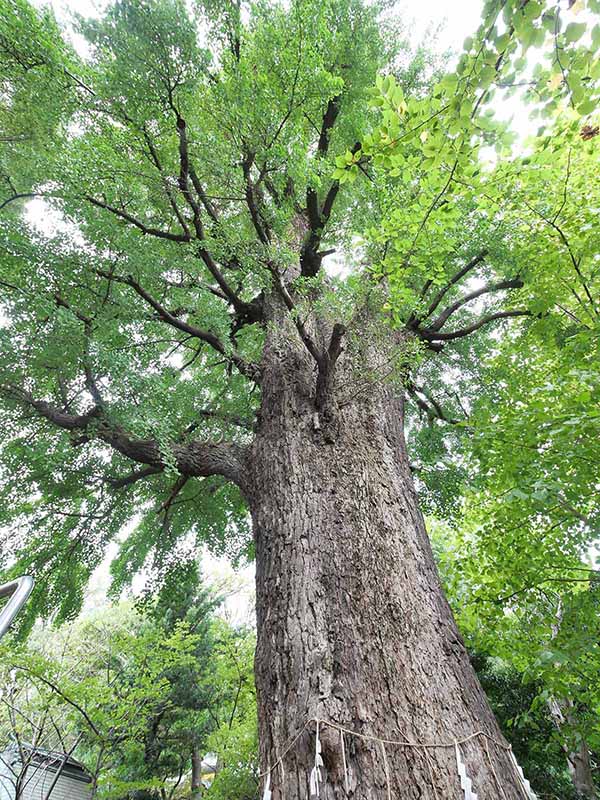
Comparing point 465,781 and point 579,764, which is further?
point 579,764

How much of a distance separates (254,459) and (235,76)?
2.85m

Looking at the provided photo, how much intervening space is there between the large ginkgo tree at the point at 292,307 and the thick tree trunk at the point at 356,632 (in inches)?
0.4

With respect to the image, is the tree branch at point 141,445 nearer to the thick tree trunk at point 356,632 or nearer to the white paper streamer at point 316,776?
the thick tree trunk at point 356,632

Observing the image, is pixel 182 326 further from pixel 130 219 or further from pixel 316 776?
pixel 316 776

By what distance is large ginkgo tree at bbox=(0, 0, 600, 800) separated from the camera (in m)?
1.44

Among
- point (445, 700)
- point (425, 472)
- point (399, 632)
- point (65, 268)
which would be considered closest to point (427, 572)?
point (399, 632)

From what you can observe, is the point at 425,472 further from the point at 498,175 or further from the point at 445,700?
the point at 445,700

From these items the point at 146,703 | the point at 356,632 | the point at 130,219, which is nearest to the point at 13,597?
the point at 356,632

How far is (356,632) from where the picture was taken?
1708mm

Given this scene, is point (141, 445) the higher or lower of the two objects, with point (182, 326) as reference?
lower

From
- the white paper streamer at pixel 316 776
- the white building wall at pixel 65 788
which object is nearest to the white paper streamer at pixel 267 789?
the white paper streamer at pixel 316 776

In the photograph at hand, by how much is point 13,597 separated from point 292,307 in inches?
87.1

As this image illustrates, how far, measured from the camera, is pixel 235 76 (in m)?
2.96

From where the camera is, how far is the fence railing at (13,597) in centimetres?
109
